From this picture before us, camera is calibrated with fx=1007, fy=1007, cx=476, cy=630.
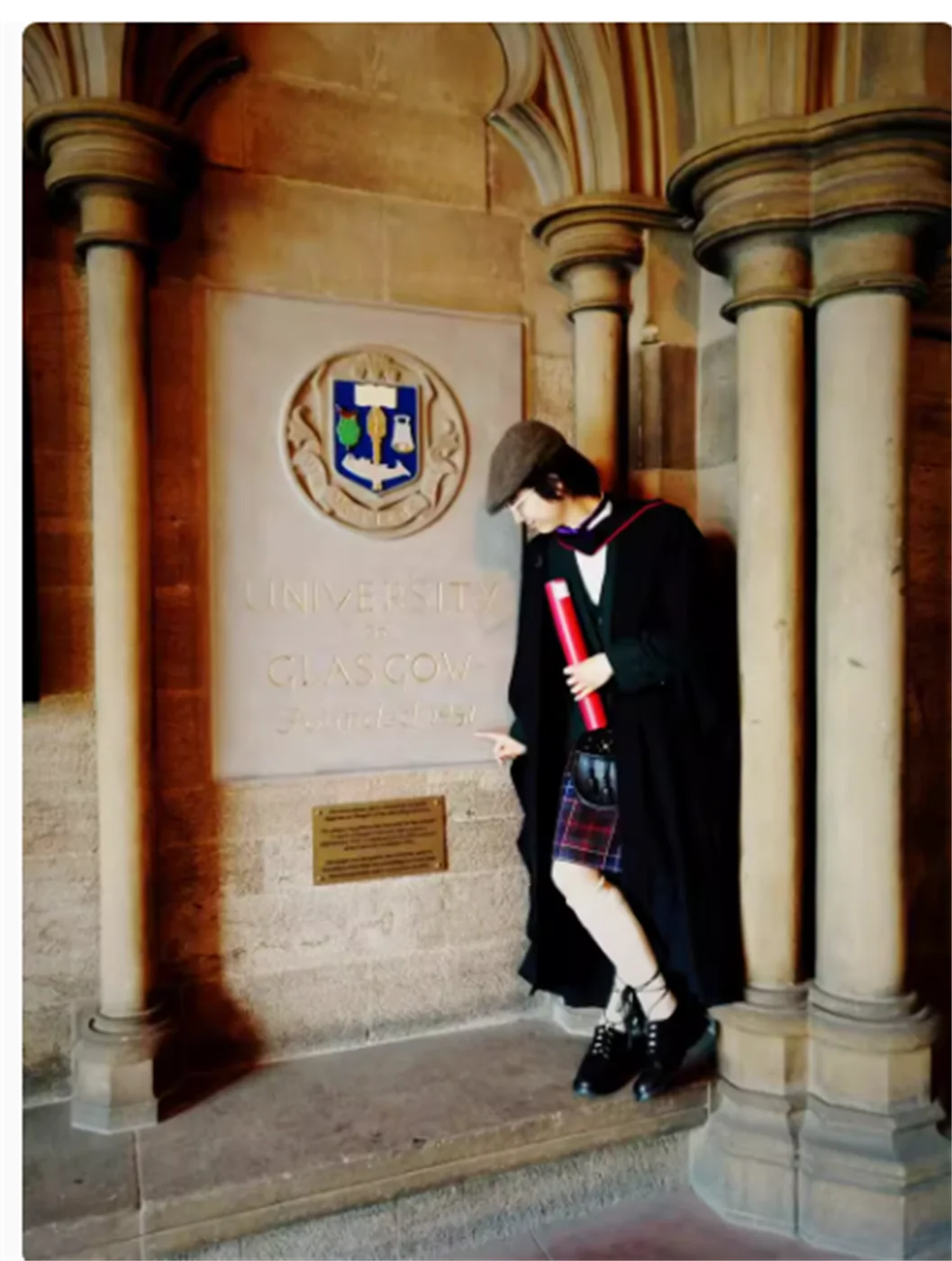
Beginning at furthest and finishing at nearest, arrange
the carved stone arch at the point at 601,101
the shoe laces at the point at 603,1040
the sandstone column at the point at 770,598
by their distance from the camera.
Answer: the carved stone arch at the point at 601,101 → the shoe laces at the point at 603,1040 → the sandstone column at the point at 770,598

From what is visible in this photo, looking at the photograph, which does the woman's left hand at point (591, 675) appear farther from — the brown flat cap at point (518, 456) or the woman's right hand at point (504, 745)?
the brown flat cap at point (518, 456)

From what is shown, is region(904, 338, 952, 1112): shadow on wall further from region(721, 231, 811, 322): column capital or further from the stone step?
the stone step

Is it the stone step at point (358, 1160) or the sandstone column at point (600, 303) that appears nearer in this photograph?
the stone step at point (358, 1160)

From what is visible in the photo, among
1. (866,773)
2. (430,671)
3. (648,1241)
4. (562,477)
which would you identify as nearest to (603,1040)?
(648,1241)

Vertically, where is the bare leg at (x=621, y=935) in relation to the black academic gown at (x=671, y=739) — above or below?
below

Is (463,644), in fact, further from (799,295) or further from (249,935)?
(799,295)

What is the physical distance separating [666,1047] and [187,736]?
145 cm

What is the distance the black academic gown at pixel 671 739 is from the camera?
2461 mm

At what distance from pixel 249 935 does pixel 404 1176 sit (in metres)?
0.72

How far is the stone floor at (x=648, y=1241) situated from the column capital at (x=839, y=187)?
7.31 feet

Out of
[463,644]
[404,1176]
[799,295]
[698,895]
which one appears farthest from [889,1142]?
[799,295]

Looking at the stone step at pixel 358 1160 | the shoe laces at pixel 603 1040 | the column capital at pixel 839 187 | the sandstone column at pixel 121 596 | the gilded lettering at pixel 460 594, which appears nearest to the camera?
the stone step at pixel 358 1160

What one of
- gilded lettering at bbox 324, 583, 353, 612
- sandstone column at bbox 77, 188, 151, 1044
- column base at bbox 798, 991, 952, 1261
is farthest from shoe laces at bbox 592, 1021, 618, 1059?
gilded lettering at bbox 324, 583, 353, 612

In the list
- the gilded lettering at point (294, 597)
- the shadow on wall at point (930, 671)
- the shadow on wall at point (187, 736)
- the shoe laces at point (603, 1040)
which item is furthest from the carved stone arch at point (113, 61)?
the shoe laces at point (603, 1040)
